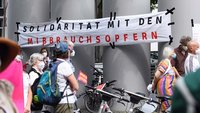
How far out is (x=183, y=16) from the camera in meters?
12.2

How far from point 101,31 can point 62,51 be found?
282 inches

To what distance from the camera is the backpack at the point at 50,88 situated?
20.4 ft

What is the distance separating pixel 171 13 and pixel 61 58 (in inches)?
254

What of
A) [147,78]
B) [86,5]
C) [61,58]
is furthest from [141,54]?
[61,58]

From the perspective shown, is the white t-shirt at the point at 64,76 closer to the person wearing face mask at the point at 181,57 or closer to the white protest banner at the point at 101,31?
the person wearing face mask at the point at 181,57

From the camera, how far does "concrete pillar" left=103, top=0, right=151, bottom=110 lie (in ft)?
42.8

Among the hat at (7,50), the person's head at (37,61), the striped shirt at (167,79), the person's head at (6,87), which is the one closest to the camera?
the hat at (7,50)

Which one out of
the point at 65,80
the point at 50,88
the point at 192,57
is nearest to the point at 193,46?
the point at 192,57

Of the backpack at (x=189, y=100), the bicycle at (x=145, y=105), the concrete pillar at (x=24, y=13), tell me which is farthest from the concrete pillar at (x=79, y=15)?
the backpack at (x=189, y=100)

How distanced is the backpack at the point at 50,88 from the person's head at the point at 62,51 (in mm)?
98

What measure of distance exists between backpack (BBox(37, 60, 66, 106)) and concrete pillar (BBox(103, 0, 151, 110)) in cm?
681

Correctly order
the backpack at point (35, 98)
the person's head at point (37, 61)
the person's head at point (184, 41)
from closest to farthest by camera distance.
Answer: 1. the backpack at point (35, 98)
2. the person's head at point (37, 61)
3. the person's head at point (184, 41)

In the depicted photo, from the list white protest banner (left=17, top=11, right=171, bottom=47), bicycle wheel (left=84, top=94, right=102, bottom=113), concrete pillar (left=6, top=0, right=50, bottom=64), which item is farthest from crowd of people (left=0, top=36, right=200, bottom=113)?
concrete pillar (left=6, top=0, right=50, bottom=64)

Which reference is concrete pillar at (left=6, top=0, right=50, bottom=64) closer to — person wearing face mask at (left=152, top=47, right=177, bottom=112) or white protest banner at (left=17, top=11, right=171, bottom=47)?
white protest banner at (left=17, top=11, right=171, bottom=47)
